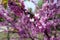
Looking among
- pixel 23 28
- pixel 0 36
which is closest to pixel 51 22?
pixel 23 28

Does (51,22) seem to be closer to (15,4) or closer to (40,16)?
(40,16)

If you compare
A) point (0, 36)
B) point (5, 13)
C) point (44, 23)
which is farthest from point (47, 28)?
point (0, 36)

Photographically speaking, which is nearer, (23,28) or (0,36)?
(23,28)

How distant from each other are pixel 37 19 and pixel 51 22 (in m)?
0.13

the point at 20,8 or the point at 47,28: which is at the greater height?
the point at 20,8

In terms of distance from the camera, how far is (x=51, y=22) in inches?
49.6

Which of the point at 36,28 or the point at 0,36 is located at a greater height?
the point at 36,28

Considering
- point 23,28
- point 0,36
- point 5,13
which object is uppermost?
point 5,13

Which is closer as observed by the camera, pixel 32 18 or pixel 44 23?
pixel 44 23

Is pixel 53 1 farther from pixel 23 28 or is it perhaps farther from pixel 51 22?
pixel 23 28

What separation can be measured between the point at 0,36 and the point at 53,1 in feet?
15.8

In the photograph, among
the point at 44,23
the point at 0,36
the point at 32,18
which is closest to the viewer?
the point at 44,23

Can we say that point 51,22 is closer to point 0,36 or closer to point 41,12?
point 41,12

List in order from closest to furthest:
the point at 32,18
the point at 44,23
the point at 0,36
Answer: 1. the point at 44,23
2. the point at 32,18
3. the point at 0,36
